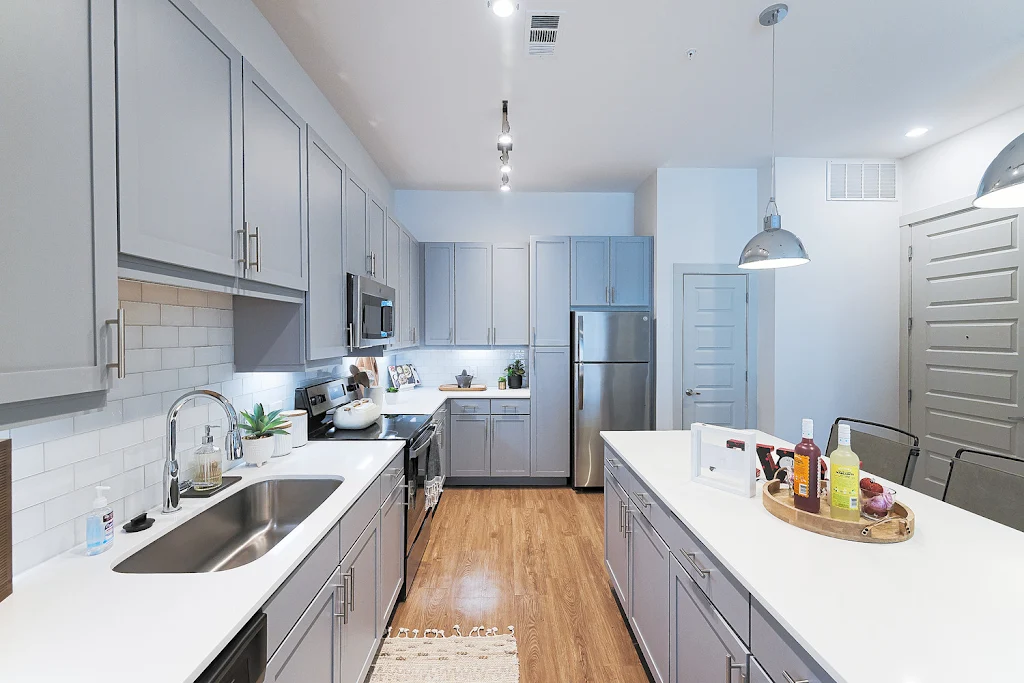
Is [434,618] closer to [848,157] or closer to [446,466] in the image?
[446,466]

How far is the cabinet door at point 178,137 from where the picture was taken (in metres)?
0.97

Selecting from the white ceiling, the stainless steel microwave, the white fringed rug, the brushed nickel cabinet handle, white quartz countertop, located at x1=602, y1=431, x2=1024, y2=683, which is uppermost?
the white ceiling

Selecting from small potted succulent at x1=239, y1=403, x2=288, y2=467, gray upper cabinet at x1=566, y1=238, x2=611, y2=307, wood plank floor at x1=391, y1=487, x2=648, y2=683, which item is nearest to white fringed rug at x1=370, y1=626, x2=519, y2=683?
wood plank floor at x1=391, y1=487, x2=648, y2=683

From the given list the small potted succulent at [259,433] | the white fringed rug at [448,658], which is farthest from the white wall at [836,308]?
the small potted succulent at [259,433]

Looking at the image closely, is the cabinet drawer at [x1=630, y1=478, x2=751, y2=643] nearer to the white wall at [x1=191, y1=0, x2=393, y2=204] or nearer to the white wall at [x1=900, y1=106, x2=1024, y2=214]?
the white wall at [x1=191, y1=0, x2=393, y2=204]

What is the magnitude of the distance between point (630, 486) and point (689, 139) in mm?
2718

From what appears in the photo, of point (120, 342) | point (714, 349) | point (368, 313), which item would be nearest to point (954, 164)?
point (714, 349)

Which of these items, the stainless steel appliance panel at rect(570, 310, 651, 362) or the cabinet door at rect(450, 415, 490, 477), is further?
the cabinet door at rect(450, 415, 490, 477)

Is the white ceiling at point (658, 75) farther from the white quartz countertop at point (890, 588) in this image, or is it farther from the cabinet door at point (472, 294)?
the white quartz countertop at point (890, 588)

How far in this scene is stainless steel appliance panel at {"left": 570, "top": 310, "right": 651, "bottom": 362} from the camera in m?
4.03

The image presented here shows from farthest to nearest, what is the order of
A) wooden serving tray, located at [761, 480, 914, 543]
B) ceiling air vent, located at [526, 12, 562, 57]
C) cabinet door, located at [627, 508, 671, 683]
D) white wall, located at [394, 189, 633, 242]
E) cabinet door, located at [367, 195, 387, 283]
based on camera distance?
1. white wall, located at [394, 189, 633, 242]
2. cabinet door, located at [367, 195, 387, 283]
3. ceiling air vent, located at [526, 12, 562, 57]
4. cabinet door, located at [627, 508, 671, 683]
5. wooden serving tray, located at [761, 480, 914, 543]

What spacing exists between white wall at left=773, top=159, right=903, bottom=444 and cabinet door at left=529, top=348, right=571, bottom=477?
1819mm

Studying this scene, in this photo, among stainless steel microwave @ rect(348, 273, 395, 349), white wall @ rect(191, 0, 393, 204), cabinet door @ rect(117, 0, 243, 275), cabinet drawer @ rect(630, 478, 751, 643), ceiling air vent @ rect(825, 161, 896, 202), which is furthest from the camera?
ceiling air vent @ rect(825, 161, 896, 202)

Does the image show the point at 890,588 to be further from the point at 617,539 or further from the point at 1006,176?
the point at 617,539
